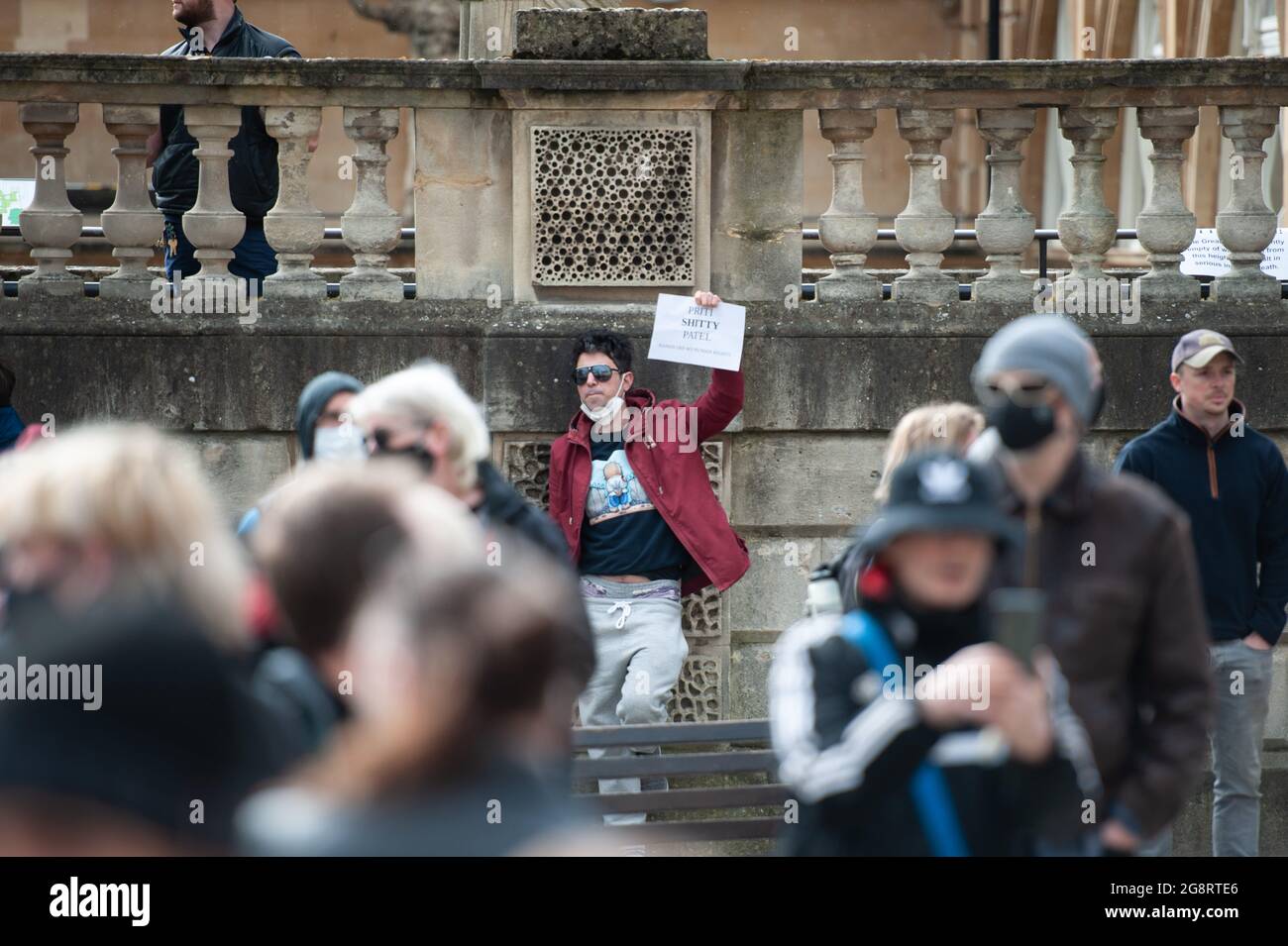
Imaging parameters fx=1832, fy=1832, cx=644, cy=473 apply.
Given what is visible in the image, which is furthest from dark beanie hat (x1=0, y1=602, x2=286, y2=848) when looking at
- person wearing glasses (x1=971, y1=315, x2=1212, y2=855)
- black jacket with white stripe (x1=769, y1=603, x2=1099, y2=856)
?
person wearing glasses (x1=971, y1=315, x2=1212, y2=855)

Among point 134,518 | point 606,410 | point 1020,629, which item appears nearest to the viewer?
point 134,518

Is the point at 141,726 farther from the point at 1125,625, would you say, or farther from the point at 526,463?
the point at 526,463

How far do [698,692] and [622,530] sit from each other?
96 centimetres

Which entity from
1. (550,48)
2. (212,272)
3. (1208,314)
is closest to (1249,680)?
(1208,314)

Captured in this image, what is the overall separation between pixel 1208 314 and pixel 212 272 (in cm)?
373

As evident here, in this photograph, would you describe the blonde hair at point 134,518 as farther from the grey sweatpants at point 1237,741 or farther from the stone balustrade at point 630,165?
the grey sweatpants at point 1237,741

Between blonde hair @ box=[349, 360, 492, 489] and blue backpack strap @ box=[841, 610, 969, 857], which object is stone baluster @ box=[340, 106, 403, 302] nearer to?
blonde hair @ box=[349, 360, 492, 489]

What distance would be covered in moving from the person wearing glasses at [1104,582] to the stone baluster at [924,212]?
3278 mm

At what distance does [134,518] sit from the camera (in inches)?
109

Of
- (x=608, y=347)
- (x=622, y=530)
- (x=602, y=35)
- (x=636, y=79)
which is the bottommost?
(x=622, y=530)

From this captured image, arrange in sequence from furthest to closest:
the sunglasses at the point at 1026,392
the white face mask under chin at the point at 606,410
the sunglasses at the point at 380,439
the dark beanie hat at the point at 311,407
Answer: the white face mask under chin at the point at 606,410 < the dark beanie hat at the point at 311,407 < the sunglasses at the point at 380,439 < the sunglasses at the point at 1026,392

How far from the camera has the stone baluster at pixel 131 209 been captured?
266 inches

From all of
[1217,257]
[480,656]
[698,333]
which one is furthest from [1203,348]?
[480,656]

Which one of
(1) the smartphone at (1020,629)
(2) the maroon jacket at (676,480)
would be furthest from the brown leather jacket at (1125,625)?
(2) the maroon jacket at (676,480)
